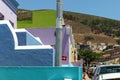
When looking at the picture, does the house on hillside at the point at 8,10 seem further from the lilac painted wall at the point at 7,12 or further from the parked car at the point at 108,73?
the parked car at the point at 108,73

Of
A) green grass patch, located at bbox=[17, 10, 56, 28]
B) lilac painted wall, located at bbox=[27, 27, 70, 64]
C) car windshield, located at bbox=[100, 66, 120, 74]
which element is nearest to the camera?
car windshield, located at bbox=[100, 66, 120, 74]

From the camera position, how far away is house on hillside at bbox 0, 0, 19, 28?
20.3 m

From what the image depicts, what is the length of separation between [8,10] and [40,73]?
9.68m

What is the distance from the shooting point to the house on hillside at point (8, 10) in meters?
20.3

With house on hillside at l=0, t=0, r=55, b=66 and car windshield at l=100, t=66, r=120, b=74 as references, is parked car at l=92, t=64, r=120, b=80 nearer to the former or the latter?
car windshield at l=100, t=66, r=120, b=74

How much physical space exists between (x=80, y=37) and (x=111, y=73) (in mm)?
134427

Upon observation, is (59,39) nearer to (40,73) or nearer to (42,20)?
(40,73)

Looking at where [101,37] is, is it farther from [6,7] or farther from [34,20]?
[6,7]

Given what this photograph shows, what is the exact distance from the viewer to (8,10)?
21734 millimetres

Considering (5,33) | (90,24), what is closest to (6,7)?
(5,33)

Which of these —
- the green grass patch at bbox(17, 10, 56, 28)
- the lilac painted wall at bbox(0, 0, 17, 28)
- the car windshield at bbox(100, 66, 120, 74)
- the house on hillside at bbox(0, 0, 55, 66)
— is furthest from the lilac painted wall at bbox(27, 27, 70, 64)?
the house on hillside at bbox(0, 0, 55, 66)

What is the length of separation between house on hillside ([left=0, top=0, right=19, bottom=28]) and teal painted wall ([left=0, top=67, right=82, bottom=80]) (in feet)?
24.7

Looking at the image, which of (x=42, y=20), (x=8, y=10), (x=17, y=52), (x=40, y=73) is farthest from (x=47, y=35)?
(x=40, y=73)

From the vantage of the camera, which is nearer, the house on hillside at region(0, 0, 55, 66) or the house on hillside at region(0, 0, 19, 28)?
the house on hillside at region(0, 0, 55, 66)
